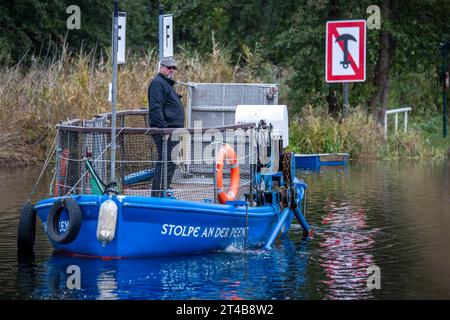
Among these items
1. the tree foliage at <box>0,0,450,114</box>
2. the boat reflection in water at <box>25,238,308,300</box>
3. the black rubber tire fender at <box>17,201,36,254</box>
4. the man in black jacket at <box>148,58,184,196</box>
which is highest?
the tree foliage at <box>0,0,450,114</box>

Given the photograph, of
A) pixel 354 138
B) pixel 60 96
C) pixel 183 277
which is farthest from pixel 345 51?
pixel 183 277

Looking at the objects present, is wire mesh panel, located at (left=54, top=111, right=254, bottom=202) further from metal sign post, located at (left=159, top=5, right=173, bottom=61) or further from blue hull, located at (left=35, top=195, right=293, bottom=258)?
metal sign post, located at (left=159, top=5, right=173, bottom=61)

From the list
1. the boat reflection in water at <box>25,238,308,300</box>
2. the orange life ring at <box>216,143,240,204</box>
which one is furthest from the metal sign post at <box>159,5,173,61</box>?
the boat reflection in water at <box>25,238,308,300</box>

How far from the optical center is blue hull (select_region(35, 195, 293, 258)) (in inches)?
524

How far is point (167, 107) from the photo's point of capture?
15.2 metres

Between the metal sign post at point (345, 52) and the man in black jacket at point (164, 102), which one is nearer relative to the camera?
the man in black jacket at point (164, 102)

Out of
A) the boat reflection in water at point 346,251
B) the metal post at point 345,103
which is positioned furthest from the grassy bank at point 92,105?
the boat reflection in water at point 346,251

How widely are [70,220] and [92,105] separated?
14.3 m

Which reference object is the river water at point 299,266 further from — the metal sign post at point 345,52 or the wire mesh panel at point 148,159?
the metal sign post at point 345,52

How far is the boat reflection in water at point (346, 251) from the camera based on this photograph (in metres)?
12.0

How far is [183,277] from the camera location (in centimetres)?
1273

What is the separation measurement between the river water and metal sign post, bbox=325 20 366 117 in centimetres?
837

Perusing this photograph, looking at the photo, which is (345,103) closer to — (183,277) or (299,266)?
(299,266)

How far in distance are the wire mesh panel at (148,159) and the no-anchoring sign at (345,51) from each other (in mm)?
12840
